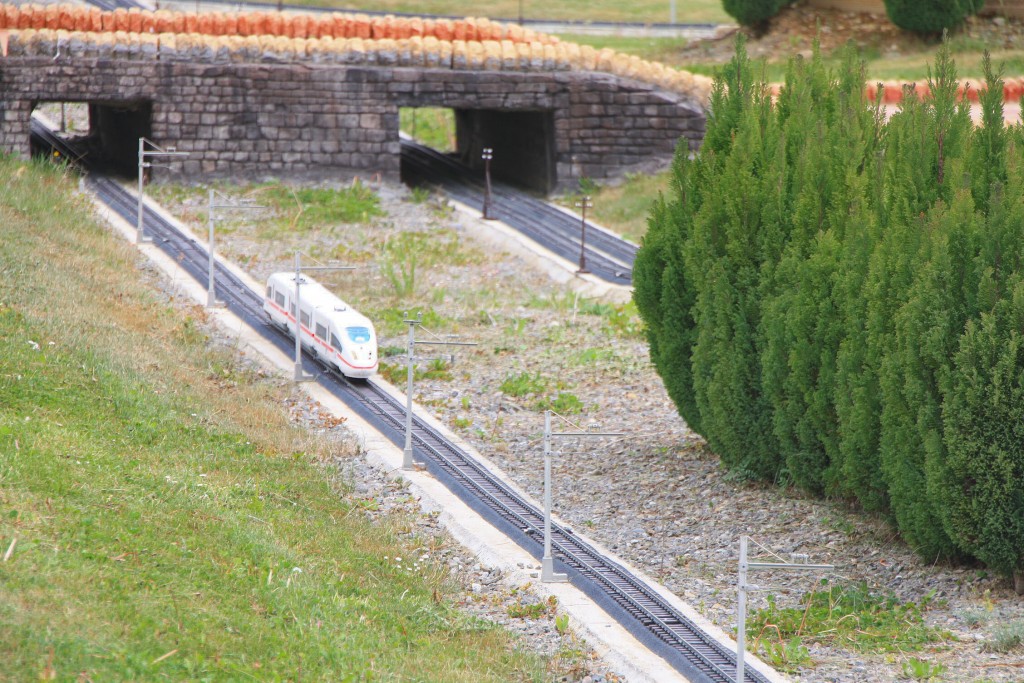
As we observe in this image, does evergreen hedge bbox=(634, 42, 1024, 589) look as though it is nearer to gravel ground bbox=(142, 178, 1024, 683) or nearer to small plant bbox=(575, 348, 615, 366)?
gravel ground bbox=(142, 178, 1024, 683)

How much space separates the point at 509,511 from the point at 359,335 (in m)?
6.55

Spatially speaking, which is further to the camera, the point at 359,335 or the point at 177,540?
the point at 359,335

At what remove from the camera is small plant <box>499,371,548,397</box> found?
75.6ft

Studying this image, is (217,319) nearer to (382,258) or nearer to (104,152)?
(382,258)

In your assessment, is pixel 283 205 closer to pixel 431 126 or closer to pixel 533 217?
pixel 533 217

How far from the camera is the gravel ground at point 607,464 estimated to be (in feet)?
44.7

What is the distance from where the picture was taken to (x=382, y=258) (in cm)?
3077

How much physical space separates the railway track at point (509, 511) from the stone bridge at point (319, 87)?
492cm

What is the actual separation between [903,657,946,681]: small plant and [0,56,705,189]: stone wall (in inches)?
981

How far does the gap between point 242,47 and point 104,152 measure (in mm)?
7842

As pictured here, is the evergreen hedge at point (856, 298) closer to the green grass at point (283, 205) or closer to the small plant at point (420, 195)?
the green grass at point (283, 205)

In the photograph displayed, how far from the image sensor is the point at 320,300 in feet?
80.2

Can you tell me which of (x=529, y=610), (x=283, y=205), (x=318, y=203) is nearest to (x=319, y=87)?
(x=318, y=203)

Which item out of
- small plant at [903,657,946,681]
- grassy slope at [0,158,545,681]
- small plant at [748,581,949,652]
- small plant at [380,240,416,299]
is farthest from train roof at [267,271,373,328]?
small plant at [903,657,946,681]
